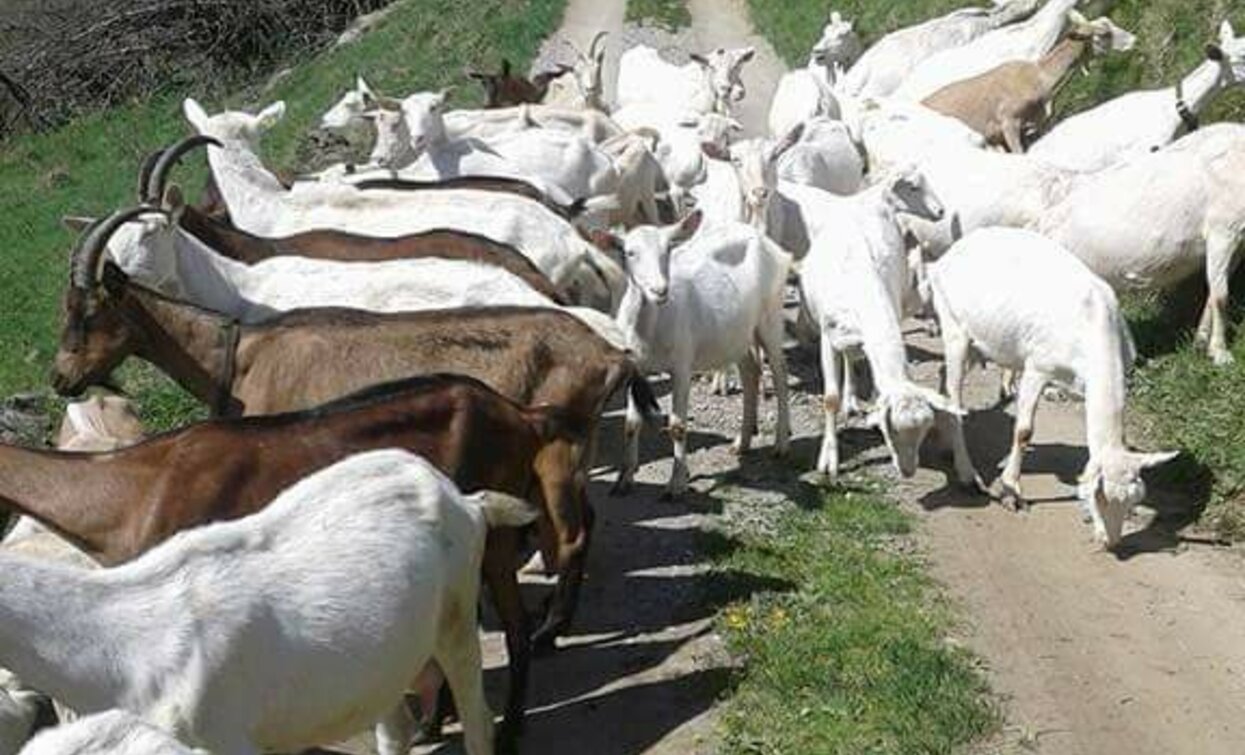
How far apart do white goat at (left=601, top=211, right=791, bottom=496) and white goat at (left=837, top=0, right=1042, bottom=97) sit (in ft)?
30.2

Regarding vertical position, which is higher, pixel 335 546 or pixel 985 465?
pixel 335 546

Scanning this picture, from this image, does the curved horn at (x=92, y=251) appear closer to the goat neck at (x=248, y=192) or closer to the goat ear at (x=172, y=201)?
the goat ear at (x=172, y=201)

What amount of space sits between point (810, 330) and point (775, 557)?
150 inches

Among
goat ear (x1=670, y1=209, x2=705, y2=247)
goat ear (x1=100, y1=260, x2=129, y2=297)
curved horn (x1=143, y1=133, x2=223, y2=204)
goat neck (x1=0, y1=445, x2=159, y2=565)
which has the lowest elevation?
goat ear (x1=670, y1=209, x2=705, y2=247)

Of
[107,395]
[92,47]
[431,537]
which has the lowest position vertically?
[92,47]

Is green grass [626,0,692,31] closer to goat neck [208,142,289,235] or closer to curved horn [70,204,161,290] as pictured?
goat neck [208,142,289,235]

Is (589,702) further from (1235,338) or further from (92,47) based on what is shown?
(92,47)

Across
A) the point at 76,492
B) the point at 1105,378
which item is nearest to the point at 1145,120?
the point at 1105,378

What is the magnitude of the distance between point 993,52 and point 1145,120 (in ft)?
16.4

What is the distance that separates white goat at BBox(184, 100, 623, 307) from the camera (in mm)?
10969

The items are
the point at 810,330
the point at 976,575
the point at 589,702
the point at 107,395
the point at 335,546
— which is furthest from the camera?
the point at 810,330

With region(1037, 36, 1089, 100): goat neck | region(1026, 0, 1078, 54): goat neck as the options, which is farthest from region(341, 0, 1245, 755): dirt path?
region(1026, 0, 1078, 54): goat neck

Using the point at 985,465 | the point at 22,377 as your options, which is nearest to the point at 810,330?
the point at 985,465

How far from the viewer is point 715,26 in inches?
1103
